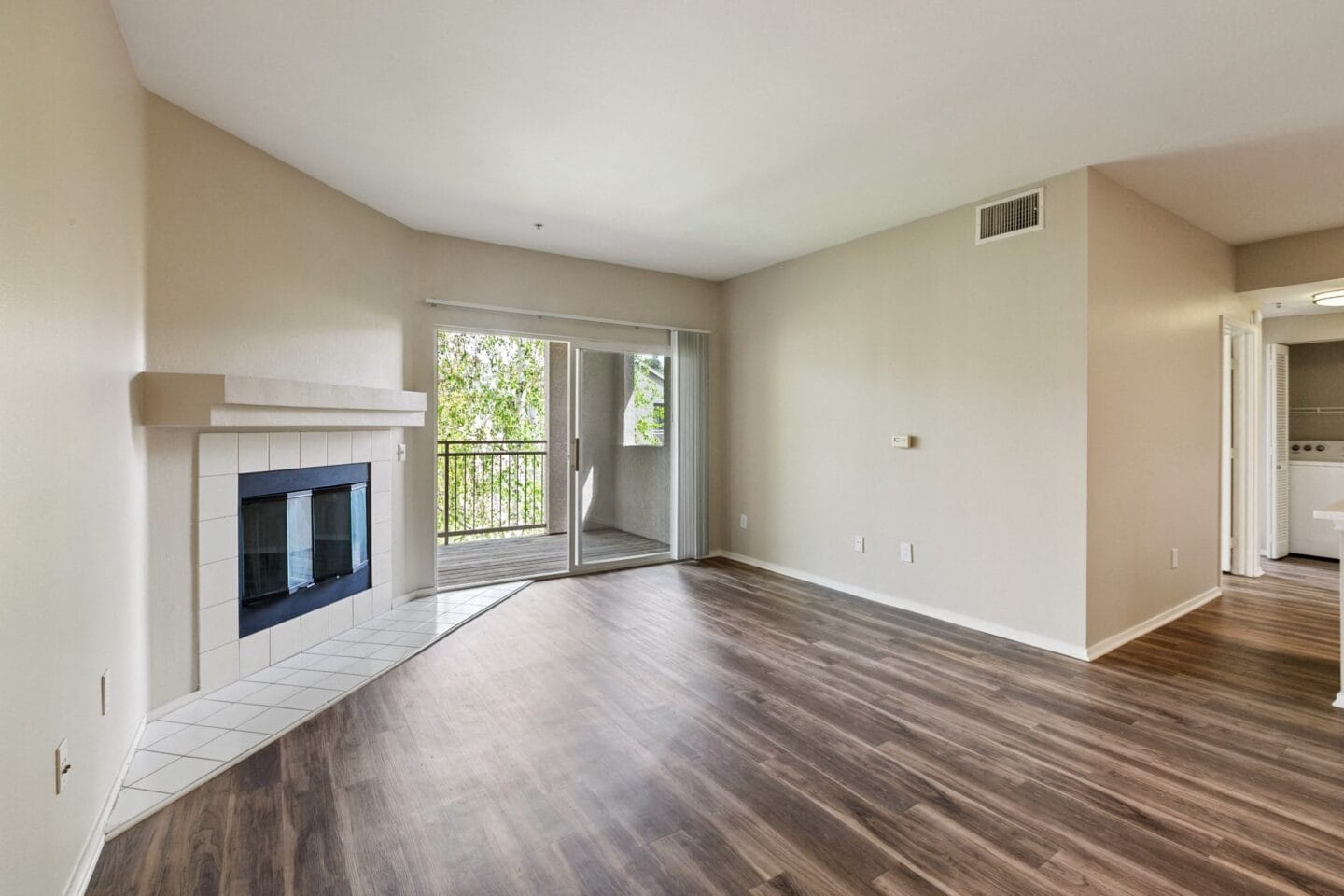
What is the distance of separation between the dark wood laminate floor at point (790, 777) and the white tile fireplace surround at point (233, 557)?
0.68 metres

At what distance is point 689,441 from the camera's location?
5770 millimetres

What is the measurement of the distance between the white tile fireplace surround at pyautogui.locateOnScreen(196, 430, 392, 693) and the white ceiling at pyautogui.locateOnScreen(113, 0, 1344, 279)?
150 cm

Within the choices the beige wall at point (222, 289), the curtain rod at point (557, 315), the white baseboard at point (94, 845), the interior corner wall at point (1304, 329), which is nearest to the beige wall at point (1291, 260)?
the interior corner wall at point (1304, 329)

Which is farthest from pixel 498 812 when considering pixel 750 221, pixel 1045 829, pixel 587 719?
pixel 750 221

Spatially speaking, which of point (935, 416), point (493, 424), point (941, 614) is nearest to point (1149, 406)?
point (935, 416)

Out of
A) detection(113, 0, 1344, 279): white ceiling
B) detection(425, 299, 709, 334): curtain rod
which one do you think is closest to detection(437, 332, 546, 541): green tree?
detection(425, 299, 709, 334): curtain rod

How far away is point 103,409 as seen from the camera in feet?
6.73

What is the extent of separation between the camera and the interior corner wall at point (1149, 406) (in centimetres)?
343

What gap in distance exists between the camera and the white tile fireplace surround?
2.88 m

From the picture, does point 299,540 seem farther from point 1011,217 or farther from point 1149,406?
point 1149,406

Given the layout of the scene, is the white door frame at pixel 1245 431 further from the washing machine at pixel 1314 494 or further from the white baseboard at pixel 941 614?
the white baseboard at pixel 941 614

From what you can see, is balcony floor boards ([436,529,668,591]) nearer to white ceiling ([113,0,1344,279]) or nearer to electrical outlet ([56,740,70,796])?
white ceiling ([113,0,1344,279])

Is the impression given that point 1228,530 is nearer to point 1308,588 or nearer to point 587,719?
point 1308,588

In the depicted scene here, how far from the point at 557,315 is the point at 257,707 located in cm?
333
